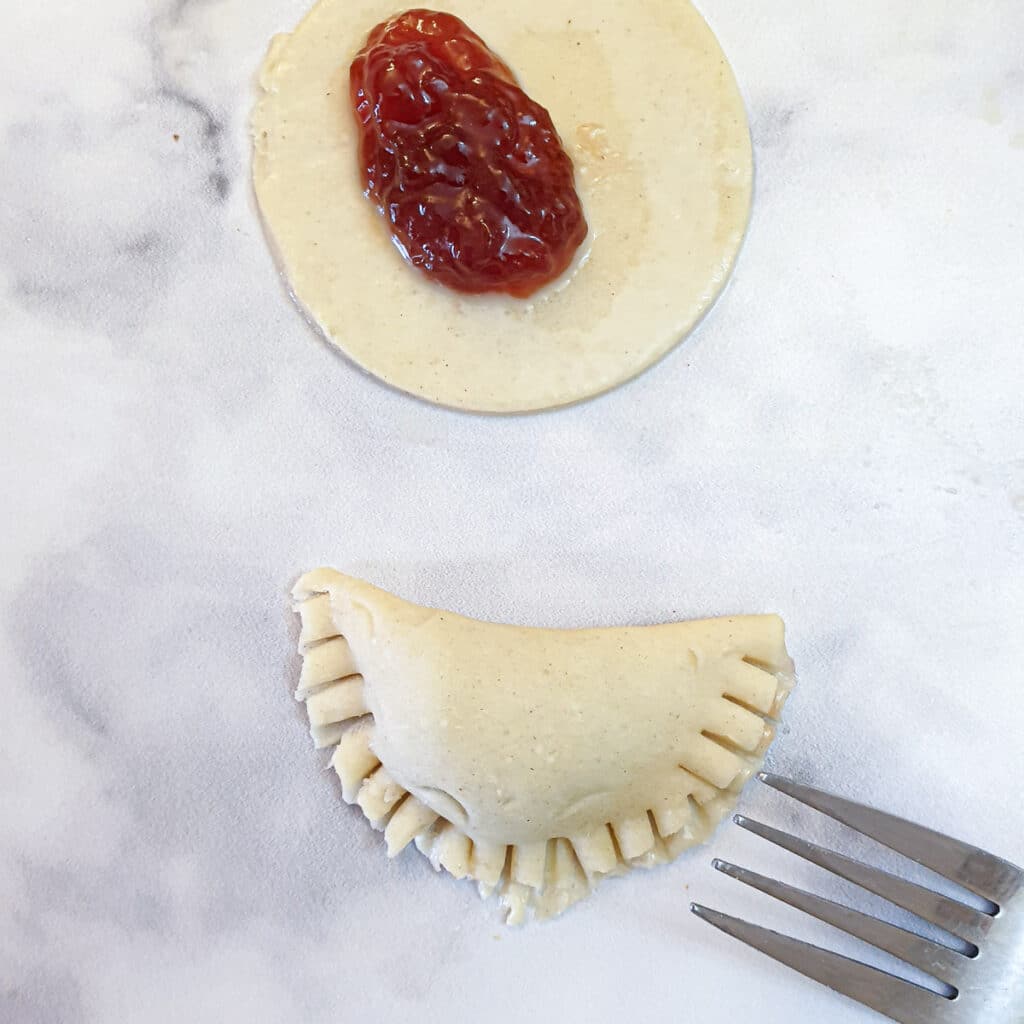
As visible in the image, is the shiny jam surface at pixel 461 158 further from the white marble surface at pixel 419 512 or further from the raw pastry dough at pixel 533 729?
the raw pastry dough at pixel 533 729

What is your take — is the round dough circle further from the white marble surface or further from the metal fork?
the metal fork

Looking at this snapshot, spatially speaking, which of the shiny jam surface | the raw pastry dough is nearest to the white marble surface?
the raw pastry dough

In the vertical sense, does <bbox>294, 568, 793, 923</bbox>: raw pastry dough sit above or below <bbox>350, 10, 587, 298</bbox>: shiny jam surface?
below

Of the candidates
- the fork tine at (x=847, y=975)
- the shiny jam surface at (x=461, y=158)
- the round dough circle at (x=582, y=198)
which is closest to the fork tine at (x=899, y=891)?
the fork tine at (x=847, y=975)

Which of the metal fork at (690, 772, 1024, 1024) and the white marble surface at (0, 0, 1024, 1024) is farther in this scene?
the white marble surface at (0, 0, 1024, 1024)

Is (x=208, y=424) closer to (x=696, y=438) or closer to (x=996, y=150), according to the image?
(x=696, y=438)

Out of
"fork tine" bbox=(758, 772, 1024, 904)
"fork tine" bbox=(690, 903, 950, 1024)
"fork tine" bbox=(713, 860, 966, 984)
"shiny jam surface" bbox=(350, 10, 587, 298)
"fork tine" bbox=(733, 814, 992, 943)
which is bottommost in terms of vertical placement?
"fork tine" bbox=(690, 903, 950, 1024)
